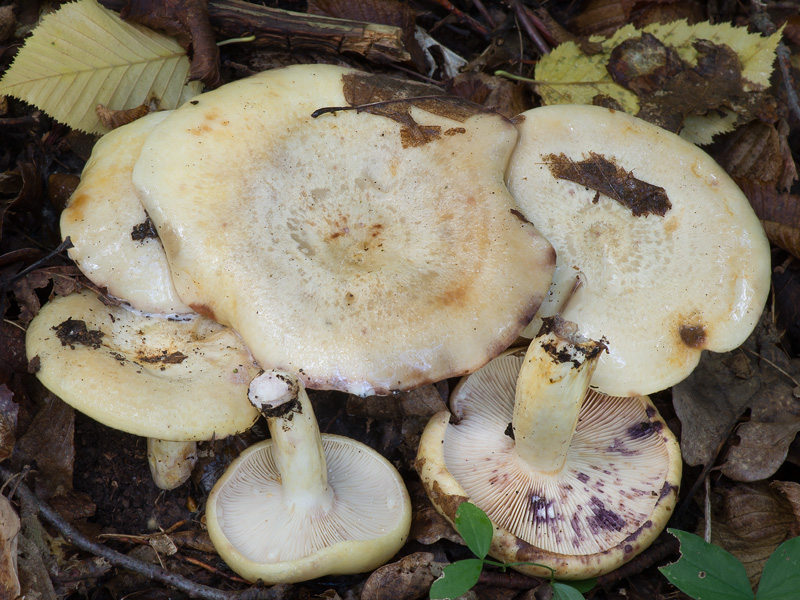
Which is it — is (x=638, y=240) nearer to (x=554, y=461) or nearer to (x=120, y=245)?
(x=554, y=461)

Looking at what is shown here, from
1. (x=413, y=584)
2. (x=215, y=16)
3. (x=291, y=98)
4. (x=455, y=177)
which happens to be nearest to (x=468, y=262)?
(x=455, y=177)

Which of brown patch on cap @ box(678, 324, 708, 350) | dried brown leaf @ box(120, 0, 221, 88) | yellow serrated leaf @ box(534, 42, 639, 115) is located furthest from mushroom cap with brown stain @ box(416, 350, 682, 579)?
dried brown leaf @ box(120, 0, 221, 88)

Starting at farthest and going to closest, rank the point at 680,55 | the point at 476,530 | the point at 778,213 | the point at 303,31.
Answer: the point at 680,55
the point at 778,213
the point at 303,31
the point at 476,530

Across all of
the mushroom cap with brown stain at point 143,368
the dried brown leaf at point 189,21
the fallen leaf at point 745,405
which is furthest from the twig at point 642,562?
the dried brown leaf at point 189,21

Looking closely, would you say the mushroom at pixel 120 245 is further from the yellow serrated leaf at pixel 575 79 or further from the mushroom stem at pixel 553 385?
the yellow serrated leaf at pixel 575 79

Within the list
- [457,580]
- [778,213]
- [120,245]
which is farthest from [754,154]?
[120,245]

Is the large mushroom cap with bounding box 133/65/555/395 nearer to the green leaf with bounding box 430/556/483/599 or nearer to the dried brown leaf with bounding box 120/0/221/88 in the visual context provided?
the dried brown leaf with bounding box 120/0/221/88

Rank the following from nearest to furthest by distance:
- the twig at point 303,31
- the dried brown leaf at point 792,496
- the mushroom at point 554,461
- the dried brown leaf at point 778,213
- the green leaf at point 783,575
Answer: the green leaf at point 783,575 < the mushroom at point 554,461 < the dried brown leaf at point 792,496 < the twig at point 303,31 < the dried brown leaf at point 778,213
